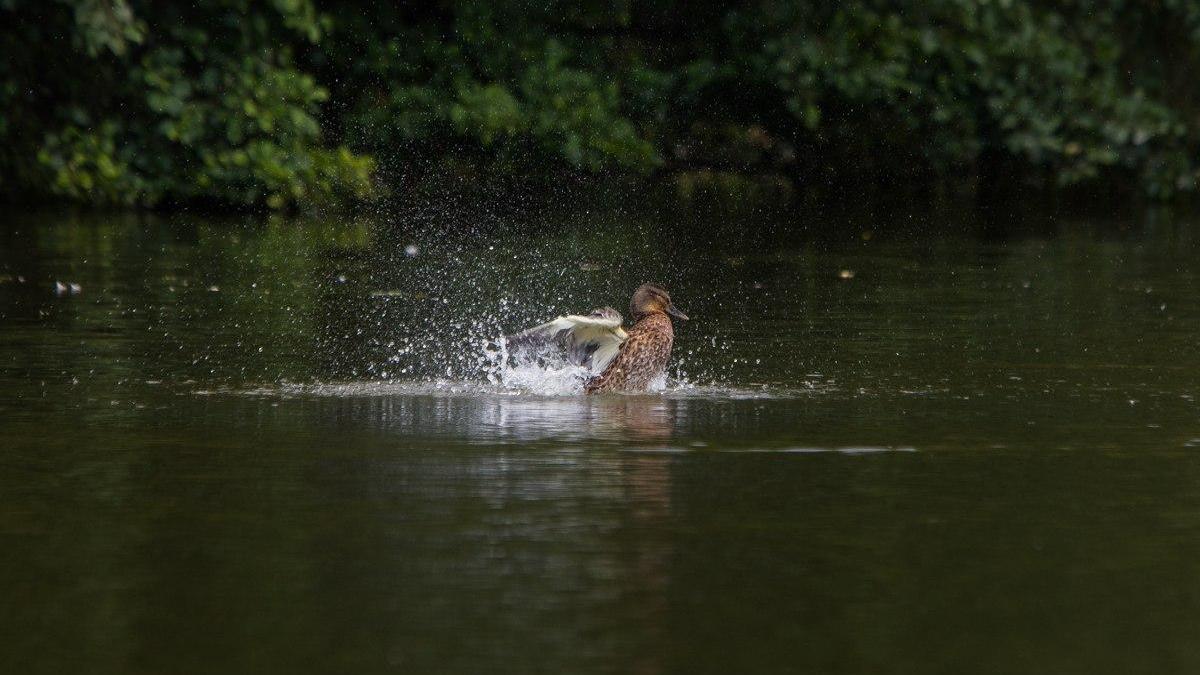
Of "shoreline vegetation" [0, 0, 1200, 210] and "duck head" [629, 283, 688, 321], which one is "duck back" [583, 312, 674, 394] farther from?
"shoreline vegetation" [0, 0, 1200, 210]

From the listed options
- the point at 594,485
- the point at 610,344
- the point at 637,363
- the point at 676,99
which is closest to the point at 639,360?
the point at 637,363

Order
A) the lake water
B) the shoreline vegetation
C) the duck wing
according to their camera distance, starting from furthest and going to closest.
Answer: the shoreline vegetation < the duck wing < the lake water

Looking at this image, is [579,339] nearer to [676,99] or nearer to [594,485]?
[594,485]

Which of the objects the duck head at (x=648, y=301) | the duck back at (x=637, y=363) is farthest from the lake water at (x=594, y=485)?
the duck head at (x=648, y=301)

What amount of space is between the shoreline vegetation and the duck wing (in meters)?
11.9

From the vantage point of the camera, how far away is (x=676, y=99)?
26094 mm

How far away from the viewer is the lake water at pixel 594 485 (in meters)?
4.95

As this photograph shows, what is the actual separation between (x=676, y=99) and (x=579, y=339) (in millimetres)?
16502

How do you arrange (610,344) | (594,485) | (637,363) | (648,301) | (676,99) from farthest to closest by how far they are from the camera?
(676,99), (648,301), (610,344), (637,363), (594,485)

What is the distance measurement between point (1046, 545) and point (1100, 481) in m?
1.01

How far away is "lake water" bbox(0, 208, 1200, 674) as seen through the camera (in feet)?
16.3

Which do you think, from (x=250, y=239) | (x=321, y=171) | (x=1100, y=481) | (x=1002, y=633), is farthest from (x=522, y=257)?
(x=1002, y=633)

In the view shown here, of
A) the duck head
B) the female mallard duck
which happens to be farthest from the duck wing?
the duck head

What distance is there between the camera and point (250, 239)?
1797cm
